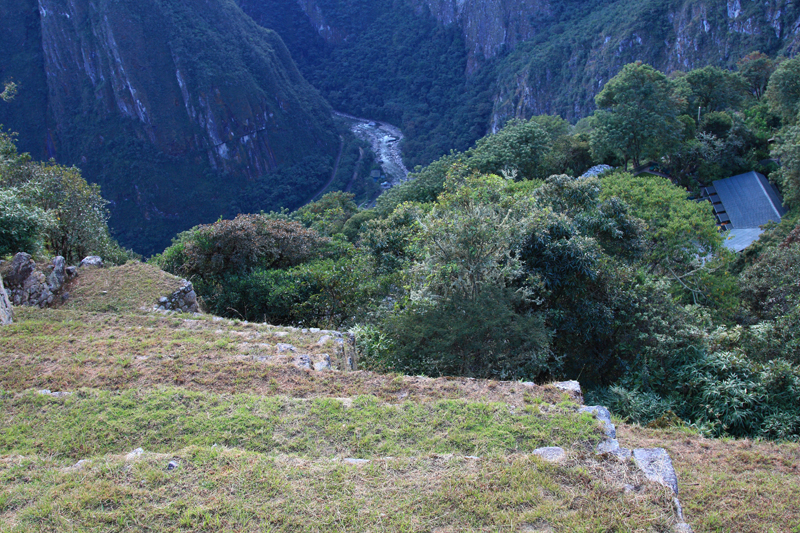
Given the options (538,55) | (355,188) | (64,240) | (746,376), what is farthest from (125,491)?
(538,55)

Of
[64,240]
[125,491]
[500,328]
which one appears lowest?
[125,491]

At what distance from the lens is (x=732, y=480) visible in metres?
4.96

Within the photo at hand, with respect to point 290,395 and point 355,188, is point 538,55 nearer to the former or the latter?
point 355,188

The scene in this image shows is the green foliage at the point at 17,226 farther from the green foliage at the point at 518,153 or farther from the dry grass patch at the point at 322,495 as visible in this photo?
the green foliage at the point at 518,153

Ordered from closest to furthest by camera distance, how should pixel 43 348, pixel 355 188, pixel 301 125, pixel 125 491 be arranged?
pixel 125 491 → pixel 43 348 → pixel 355 188 → pixel 301 125

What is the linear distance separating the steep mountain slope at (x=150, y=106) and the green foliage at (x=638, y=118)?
226ft

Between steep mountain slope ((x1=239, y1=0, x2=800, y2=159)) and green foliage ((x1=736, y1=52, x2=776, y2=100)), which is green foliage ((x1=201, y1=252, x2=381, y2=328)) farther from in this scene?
steep mountain slope ((x1=239, y1=0, x2=800, y2=159))

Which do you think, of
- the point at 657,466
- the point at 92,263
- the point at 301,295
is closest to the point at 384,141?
the point at 301,295

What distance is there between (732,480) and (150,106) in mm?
106869

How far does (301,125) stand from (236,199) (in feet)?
78.1

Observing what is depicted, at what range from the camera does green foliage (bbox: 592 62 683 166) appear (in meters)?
26.6

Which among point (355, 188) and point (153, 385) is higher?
point (355, 188)

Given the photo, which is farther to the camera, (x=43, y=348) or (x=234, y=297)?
(x=234, y=297)

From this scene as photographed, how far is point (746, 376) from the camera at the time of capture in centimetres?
757
